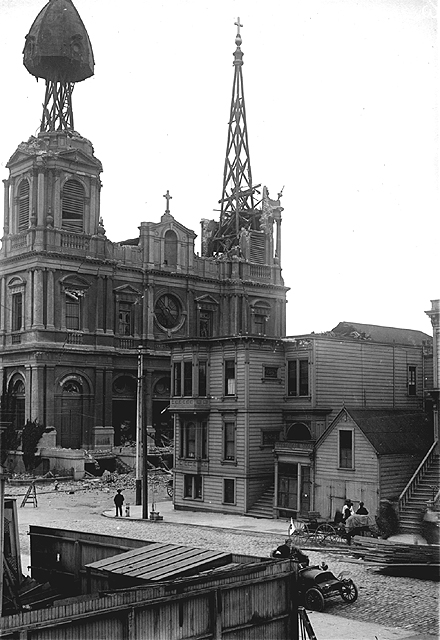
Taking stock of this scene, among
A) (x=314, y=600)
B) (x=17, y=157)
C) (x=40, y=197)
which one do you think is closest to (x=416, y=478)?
(x=314, y=600)

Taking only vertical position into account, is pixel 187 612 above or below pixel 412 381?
below

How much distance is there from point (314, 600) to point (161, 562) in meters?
4.93

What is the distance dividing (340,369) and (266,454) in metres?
5.30

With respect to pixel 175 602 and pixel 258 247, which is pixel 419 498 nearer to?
pixel 175 602

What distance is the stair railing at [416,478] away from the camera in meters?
29.4

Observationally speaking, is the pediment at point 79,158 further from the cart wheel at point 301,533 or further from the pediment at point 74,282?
the cart wheel at point 301,533

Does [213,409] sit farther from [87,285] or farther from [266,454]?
[87,285]

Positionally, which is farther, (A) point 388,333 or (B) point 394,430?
(A) point 388,333

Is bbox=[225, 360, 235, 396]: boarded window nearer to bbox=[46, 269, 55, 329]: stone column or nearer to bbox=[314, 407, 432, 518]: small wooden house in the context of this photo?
bbox=[314, 407, 432, 518]: small wooden house

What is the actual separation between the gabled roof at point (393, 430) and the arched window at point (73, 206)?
3003 centimetres

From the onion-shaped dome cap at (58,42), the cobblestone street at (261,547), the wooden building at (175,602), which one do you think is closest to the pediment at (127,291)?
the onion-shaped dome cap at (58,42)

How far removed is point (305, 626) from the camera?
47.5 feet

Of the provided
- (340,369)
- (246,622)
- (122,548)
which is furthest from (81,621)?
(340,369)

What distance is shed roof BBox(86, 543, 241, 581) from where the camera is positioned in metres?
14.7
